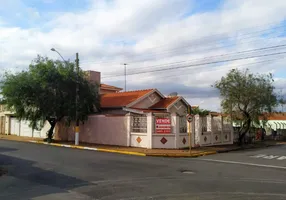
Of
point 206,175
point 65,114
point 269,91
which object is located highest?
point 269,91

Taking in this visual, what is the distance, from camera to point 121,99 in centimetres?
2889

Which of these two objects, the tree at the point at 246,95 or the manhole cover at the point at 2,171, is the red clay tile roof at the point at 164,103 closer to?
the tree at the point at 246,95

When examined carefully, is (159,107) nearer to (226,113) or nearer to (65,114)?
(226,113)

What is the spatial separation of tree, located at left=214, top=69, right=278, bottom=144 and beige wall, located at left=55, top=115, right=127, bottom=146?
934 centimetres

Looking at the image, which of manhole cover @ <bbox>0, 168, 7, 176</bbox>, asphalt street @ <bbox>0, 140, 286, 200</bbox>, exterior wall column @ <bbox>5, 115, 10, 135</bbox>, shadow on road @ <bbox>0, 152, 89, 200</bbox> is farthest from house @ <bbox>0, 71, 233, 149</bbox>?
manhole cover @ <bbox>0, 168, 7, 176</bbox>

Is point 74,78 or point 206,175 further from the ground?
Result: point 74,78

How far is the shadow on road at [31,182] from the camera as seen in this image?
8.24 meters

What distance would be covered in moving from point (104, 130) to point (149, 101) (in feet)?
20.3

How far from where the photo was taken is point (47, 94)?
81.1 feet

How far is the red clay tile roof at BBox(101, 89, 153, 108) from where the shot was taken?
27444mm

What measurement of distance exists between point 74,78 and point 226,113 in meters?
13.5

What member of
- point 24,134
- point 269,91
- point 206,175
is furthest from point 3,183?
point 24,134

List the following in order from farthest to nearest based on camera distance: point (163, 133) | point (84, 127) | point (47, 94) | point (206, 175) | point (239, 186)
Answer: point (84, 127), point (47, 94), point (163, 133), point (206, 175), point (239, 186)

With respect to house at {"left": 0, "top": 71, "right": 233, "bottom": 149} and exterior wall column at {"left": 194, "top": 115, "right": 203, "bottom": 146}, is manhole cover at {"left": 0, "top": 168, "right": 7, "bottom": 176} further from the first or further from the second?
exterior wall column at {"left": 194, "top": 115, "right": 203, "bottom": 146}
